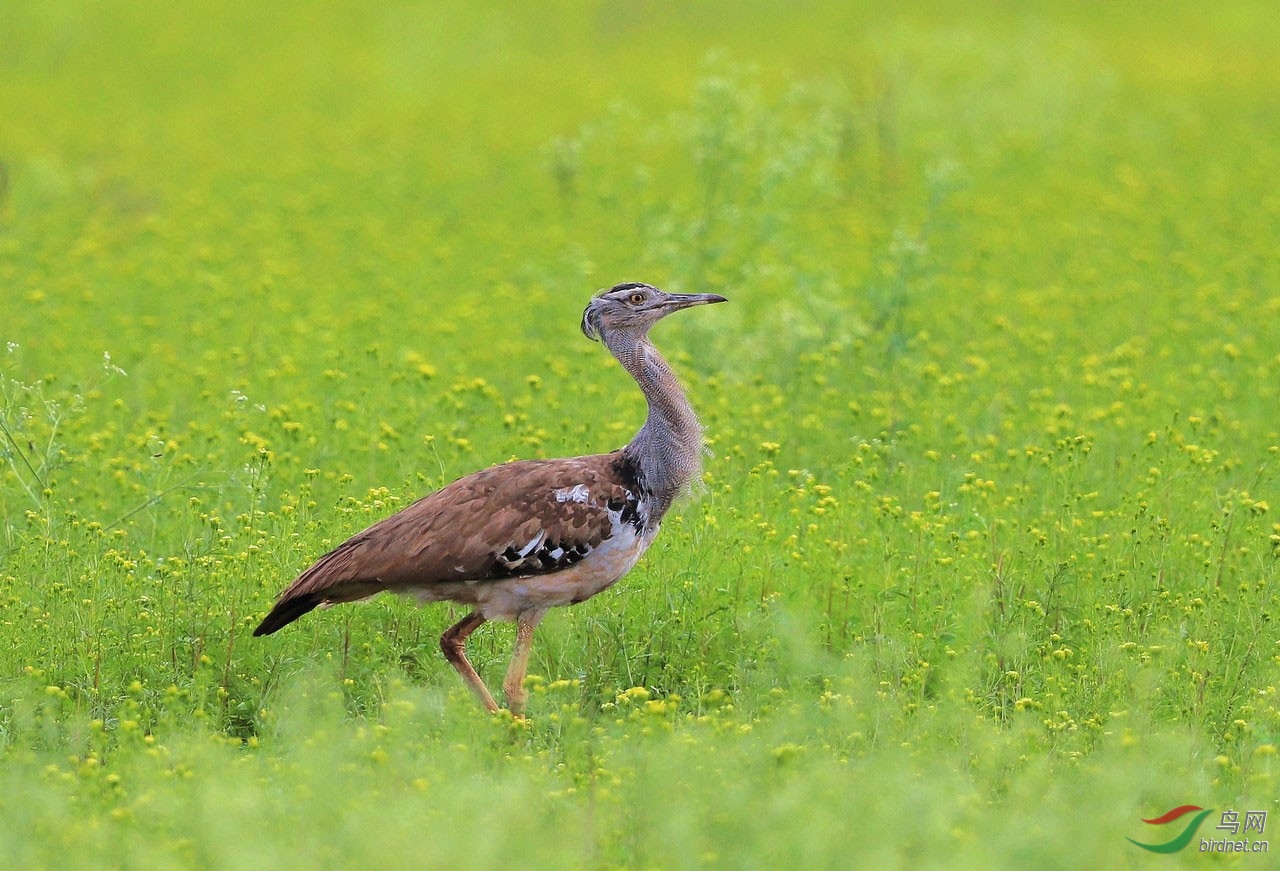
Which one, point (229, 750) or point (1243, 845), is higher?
point (229, 750)

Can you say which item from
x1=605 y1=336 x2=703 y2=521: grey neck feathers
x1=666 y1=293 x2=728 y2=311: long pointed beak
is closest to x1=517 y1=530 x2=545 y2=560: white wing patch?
x1=605 y1=336 x2=703 y2=521: grey neck feathers

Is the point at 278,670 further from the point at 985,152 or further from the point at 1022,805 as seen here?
the point at 985,152

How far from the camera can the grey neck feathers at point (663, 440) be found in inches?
262

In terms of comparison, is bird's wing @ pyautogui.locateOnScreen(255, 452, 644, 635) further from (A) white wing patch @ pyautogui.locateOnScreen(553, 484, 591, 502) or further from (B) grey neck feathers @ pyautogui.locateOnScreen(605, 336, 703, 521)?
(B) grey neck feathers @ pyautogui.locateOnScreen(605, 336, 703, 521)

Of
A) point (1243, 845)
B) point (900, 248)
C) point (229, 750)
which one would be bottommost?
point (1243, 845)

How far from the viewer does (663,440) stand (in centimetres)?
670

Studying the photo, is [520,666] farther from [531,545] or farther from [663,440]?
[663,440]

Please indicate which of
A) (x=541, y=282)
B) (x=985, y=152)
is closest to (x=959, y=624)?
(x=541, y=282)

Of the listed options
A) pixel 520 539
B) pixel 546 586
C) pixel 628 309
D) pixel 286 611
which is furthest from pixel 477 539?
pixel 628 309

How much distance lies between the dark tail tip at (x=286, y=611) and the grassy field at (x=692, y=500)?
10.9 inches

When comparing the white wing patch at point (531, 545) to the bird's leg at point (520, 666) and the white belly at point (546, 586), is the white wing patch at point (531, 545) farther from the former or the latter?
the bird's leg at point (520, 666)

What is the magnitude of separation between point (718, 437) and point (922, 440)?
55.8 inches

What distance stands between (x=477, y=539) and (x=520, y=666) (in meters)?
0.57

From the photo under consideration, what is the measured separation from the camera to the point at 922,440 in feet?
30.9
